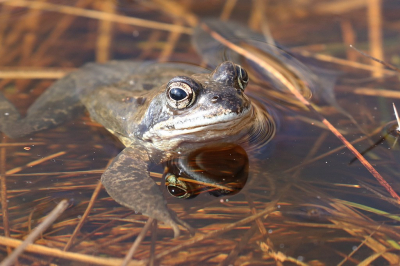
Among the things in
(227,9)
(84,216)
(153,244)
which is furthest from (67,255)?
(227,9)

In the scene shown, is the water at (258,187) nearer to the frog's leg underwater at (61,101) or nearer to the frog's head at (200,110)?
the frog's leg underwater at (61,101)

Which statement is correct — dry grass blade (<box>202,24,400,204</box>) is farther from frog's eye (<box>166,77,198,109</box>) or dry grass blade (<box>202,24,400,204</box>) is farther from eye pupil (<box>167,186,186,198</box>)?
eye pupil (<box>167,186,186,198</box>)

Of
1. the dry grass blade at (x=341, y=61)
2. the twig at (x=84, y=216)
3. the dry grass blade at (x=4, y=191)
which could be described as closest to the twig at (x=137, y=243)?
the twig at (x=84, y=216)

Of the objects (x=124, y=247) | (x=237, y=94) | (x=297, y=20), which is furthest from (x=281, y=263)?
(x=297, y=20)

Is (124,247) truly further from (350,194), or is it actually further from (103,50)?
(103,50)

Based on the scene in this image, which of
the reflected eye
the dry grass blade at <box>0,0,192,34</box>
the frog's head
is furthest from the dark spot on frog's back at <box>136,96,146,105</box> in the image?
the dry grass blade at <box>0,0,192,34</box>

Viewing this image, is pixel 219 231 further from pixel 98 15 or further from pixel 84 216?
pixel 98 15
